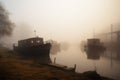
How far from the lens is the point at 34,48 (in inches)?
568

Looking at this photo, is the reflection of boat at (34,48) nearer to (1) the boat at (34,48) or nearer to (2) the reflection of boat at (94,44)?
(1) the boat at (34,48)

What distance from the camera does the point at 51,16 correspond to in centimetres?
1185

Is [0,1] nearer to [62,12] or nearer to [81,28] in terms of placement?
[62,12]

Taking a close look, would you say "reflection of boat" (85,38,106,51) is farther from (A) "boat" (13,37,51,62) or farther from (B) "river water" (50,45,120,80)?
(A) "boat" (13,37,51,62)

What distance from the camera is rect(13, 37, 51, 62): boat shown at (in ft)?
46.2

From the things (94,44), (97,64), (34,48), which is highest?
(34,48)

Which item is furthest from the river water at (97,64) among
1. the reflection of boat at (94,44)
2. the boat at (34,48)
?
the reflection of boat at (94,44)

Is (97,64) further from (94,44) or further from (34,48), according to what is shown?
(94,44)

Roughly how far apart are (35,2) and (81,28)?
5639mm

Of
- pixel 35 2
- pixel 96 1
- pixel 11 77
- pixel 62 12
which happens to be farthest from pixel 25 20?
pixel 11 77

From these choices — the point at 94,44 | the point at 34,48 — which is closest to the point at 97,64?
the point at 34,48

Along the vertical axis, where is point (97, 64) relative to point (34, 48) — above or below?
below

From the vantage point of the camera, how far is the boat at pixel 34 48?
14.1m

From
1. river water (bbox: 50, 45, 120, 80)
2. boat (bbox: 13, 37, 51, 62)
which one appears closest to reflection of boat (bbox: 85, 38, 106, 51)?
river water (bbox: 50, 45, 120, 80)
